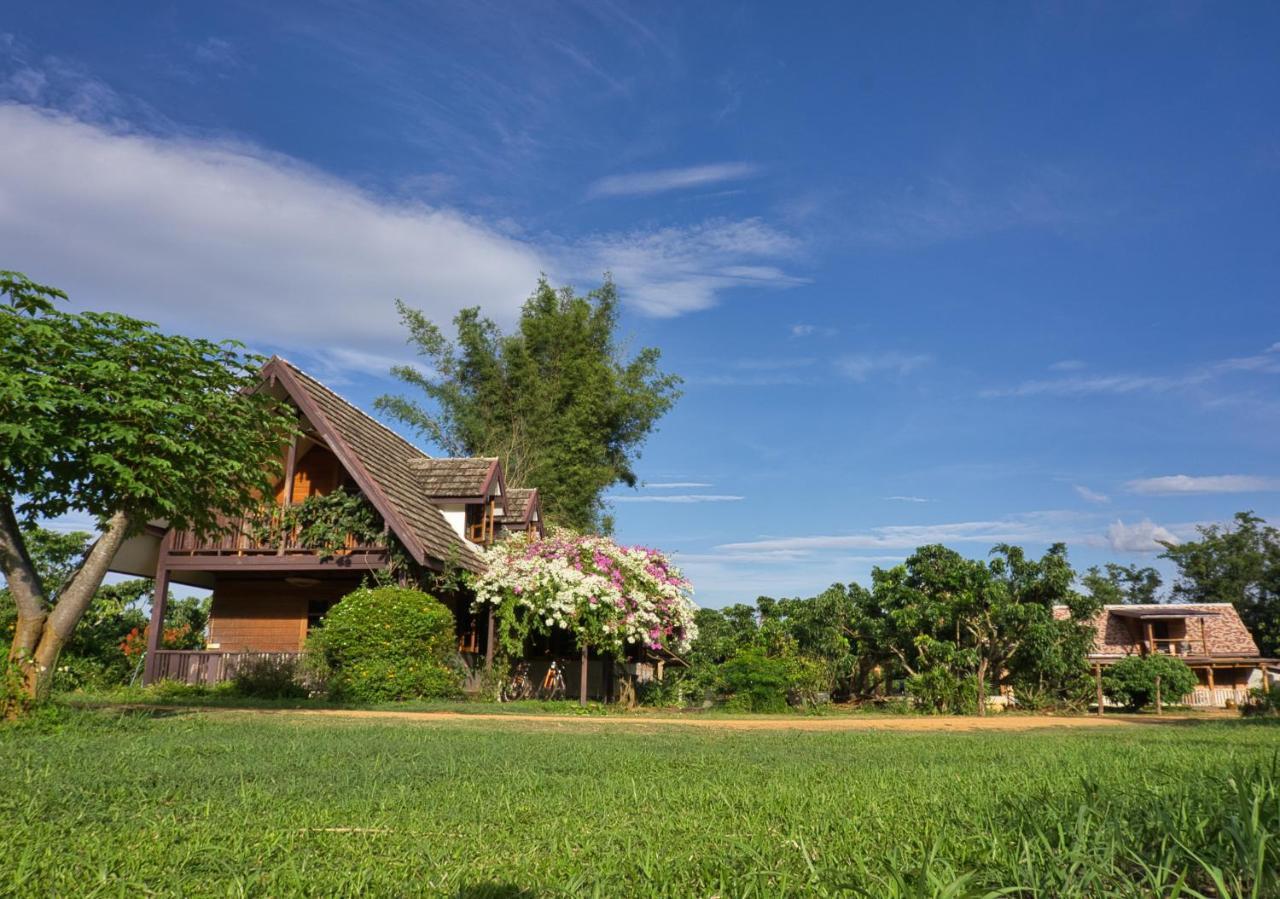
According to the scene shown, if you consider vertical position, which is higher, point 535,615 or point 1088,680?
point 535,615

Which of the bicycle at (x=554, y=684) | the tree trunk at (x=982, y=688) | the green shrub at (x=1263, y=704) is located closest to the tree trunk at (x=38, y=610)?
the bicycle at (x=554, y=684)

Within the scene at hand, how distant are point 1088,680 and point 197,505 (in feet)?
66.0

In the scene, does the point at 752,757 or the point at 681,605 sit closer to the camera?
the point at 752,757

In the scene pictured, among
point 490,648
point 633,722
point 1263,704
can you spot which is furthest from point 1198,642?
point 633,722

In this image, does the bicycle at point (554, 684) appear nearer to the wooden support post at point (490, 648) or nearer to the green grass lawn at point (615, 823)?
the wooden support post at point (490, 648)

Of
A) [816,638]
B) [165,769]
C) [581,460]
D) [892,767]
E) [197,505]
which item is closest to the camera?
[165,769]

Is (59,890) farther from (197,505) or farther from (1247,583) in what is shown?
(1247,583)

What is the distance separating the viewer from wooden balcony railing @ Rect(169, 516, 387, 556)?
1969 cm

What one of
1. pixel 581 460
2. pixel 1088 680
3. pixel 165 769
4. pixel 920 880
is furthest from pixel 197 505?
pixel 581 460

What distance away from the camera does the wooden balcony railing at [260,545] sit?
19.7 meters

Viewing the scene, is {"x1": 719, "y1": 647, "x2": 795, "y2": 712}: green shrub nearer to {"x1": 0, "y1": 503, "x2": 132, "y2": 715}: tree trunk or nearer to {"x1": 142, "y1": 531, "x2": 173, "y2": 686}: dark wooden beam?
{"x1": 142, "y1": 531, "x2": 173, "y2": 686}: dark wooden beam

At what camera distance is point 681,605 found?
21.3m

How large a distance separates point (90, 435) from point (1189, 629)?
4567 cm

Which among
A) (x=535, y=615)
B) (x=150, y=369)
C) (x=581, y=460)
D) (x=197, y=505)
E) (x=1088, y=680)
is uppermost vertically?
(x=581, y=460)
